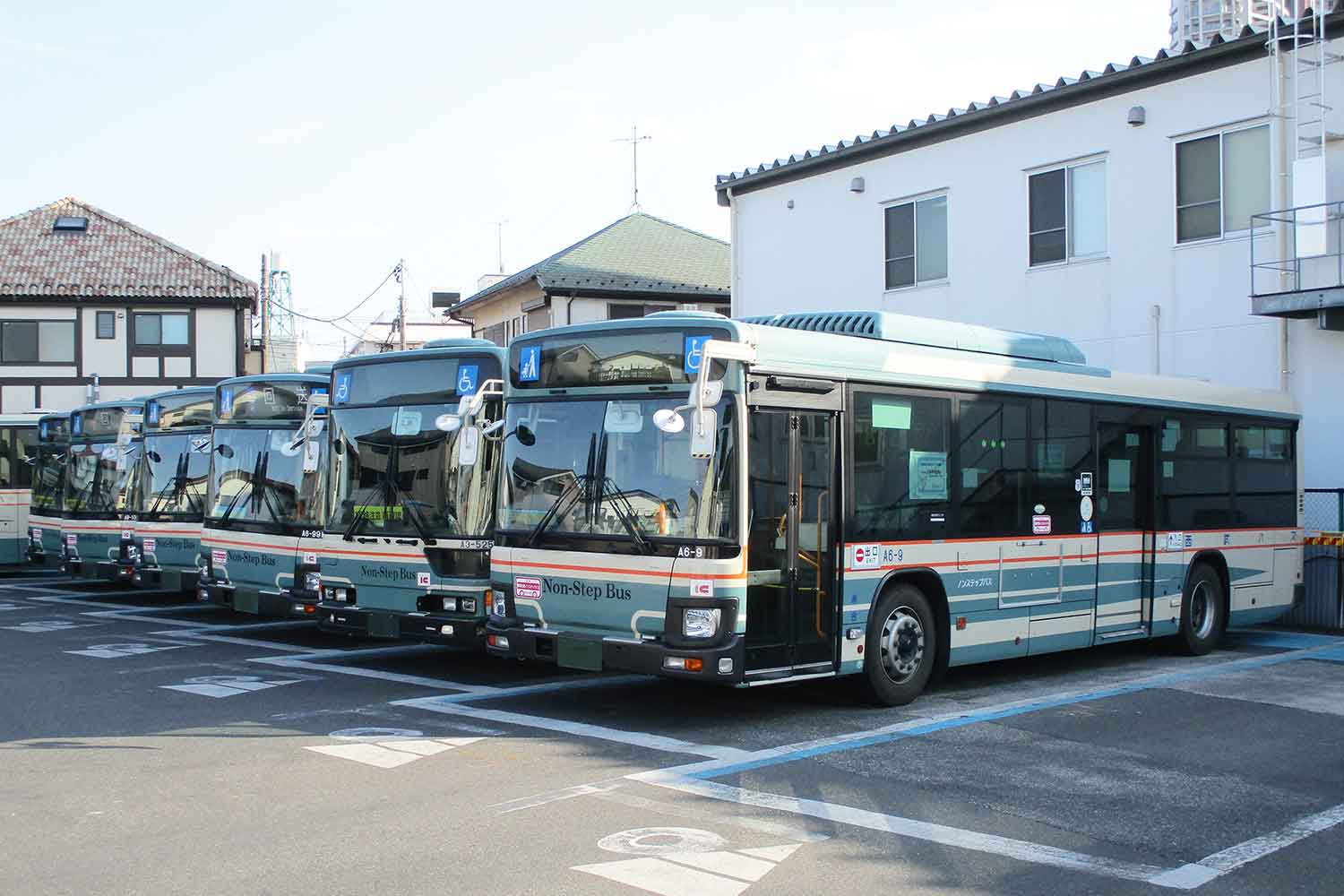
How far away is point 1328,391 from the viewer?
17688 mm

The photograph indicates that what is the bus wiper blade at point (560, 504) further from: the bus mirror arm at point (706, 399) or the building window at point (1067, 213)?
the building window at point (1067, 213)

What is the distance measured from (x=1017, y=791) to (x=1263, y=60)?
45.9ft

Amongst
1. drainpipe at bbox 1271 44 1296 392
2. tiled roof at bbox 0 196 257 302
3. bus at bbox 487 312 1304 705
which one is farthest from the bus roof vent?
tiled roof at bbox 0 196 257 302

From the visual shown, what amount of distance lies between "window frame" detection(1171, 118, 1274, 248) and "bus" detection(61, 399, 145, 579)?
16.1 meters

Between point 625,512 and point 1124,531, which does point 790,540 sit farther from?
point 1124,531

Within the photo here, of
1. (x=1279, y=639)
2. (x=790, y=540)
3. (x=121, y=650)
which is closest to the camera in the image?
(x=790, y=540)

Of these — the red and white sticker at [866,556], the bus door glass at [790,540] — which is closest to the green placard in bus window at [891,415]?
the bus door glass at [790,540]

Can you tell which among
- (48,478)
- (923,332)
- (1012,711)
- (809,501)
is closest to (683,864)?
(809,501)

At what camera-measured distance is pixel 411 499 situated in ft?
42.8

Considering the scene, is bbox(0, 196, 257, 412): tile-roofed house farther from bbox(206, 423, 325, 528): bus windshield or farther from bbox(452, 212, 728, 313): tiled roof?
bbox(206, 423, 325, 528): bus windshield

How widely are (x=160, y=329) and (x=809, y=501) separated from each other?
118ft

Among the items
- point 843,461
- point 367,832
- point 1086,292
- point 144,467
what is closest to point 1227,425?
point 1086,292

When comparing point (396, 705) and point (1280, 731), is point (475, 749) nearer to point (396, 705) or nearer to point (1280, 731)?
point (396, 705)

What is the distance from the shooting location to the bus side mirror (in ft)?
30.2
